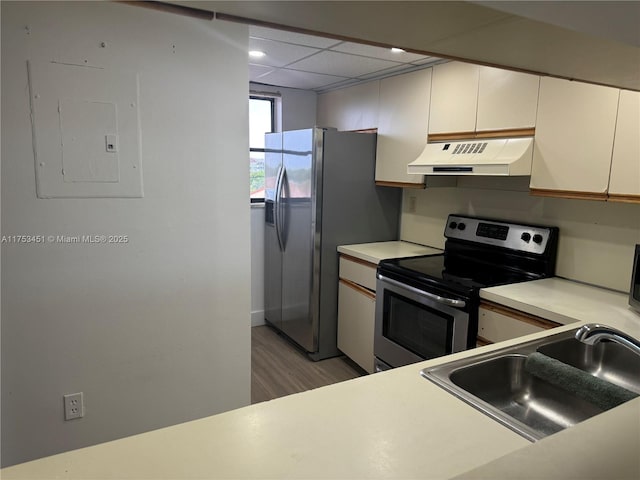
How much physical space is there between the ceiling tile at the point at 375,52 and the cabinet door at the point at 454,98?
209 millimetres

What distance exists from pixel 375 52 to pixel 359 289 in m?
1.59

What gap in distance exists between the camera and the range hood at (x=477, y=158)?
2305mm

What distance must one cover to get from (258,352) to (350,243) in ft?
3.89

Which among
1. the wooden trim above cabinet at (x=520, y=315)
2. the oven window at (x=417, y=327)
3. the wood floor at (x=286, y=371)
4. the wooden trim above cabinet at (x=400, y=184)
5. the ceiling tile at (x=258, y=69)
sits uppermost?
the ceiling tile at (x=258, y=69)

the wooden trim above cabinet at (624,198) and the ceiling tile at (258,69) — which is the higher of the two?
the ceiling tile at (258,69)

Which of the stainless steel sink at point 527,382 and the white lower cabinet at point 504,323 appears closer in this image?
the stainless steel sink at point 527,382

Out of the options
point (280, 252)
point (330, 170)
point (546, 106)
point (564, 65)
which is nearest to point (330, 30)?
point (564, 65)

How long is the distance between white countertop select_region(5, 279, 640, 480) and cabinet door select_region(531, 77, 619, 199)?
1.49 m

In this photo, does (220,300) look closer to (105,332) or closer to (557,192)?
(105,332)

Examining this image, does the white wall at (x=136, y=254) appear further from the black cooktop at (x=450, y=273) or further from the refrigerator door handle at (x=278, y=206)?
the refrigerator door handle at (x=278, y=206)

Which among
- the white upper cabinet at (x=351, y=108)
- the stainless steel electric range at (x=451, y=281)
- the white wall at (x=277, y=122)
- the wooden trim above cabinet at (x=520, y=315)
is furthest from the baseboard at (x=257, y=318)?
the wooden trim above cabinet at (x=520, y=315)

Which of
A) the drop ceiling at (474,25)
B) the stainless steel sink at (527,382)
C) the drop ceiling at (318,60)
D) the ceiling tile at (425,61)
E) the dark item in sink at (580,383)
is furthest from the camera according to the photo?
the ceiling tile at (425,61)

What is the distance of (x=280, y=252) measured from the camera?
3.80 m

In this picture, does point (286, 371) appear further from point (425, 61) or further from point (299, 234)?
point (425, 61)
